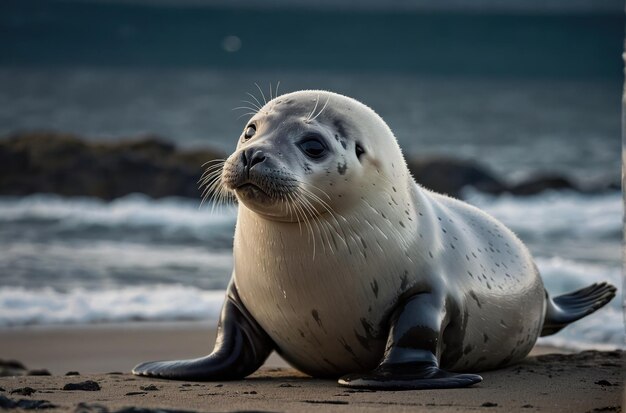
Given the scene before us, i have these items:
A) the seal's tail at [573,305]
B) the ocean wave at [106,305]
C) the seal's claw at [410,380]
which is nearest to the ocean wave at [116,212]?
the ocean wave at [106,305]

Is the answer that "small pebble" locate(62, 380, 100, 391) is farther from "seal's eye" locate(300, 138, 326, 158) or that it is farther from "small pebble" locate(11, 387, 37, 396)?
"seal's eye" locate(300, 138, 326, 158)

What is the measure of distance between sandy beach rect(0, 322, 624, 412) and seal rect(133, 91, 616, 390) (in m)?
0.18

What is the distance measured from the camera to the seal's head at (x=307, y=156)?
16.6 ft

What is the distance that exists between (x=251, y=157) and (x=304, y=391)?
41.2 inches

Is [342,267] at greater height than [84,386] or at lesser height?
greater

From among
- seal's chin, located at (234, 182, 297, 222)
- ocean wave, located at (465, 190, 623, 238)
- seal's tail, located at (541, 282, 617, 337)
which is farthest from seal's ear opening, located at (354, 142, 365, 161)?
ocean wave, located at (465, 190, 623, 238)

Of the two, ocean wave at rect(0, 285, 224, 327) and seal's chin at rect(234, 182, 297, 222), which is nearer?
seal's chin at rect(234, 182, 297, 222)

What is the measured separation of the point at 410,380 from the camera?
5.15m

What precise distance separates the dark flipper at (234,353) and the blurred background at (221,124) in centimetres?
117

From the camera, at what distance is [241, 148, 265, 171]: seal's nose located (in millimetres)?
5047

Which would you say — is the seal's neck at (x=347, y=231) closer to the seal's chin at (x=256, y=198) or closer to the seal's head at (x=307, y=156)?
the seal's head at (x=307, y=156)

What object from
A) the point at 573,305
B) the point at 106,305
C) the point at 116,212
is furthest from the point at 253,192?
the point at 116,212

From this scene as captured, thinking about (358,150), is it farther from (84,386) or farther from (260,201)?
(84,386)

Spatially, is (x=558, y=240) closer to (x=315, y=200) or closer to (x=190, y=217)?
(x=190, y=217)
